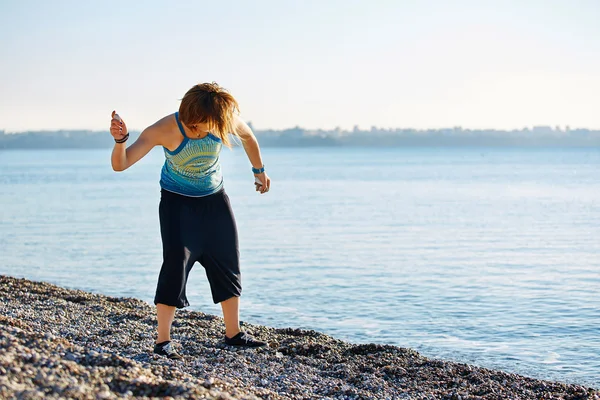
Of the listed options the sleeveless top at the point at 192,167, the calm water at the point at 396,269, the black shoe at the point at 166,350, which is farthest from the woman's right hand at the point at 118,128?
the calm water at the point at 396,269

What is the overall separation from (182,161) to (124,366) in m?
1.98

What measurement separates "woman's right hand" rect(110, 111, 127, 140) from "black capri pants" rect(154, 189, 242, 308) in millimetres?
667

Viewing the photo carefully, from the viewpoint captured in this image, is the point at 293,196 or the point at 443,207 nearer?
the point at 443,207

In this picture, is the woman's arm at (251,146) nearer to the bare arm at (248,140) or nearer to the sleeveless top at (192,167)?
the bare arm at (248,140)

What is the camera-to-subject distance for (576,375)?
8.41 metres

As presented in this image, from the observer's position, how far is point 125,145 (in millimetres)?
6137

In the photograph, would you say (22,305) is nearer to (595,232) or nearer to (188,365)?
(188,365)

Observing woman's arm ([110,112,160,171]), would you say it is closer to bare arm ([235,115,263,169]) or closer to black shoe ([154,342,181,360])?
bare arm ([235,115,263,169])

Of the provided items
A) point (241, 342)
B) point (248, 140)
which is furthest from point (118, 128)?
point (241, 342)

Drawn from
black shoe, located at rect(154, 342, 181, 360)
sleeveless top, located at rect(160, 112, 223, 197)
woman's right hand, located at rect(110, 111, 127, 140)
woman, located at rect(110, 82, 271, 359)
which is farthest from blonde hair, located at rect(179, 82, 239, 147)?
black shoe, located at rect(154, 342, 181, 360)

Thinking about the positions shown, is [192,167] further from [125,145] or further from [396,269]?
[396,269]

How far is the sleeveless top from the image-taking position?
6406 millimetres

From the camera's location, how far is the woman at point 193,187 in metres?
6.26

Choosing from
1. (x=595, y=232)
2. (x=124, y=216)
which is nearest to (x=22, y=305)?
(x=595, y=232)
